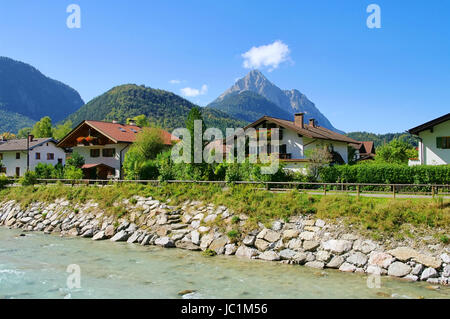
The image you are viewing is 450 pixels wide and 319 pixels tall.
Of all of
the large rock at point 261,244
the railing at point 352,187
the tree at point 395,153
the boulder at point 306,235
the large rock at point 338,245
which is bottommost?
the large rock at point 261,244

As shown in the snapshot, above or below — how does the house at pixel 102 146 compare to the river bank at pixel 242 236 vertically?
above

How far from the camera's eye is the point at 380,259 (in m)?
14.7

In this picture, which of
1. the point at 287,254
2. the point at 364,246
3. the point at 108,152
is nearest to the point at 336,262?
the point at 364,246

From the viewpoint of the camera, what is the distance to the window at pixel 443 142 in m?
30.0

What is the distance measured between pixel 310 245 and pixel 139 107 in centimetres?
12159

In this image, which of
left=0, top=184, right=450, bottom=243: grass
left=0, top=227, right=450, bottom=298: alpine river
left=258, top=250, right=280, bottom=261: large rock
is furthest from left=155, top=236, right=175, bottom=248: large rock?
left=258, top=250, right=280, bottom=261: large rock

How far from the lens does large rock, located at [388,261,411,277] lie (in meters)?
13.9

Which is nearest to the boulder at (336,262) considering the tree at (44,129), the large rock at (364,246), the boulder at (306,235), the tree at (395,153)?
the large rock at (364,246)

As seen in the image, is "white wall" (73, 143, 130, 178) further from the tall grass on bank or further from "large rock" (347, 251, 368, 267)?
"large rock" (347, 251, 368, 267)

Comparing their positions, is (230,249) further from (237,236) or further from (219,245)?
(237,236)

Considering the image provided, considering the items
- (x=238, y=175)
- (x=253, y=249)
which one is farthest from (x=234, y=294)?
(x=238, y=175)

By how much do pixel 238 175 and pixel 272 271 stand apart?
1265 centimetres

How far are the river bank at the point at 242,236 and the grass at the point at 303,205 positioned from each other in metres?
0.43

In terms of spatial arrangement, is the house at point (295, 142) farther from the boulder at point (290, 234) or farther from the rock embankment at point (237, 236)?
the boulder at point (290, 234)
